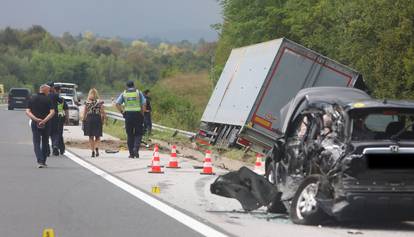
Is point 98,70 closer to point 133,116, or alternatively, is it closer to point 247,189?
point 133,116

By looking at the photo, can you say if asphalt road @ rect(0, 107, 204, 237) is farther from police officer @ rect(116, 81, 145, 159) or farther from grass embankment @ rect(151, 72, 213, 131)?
grass embankment @ rect(151, 72, 213, 131)

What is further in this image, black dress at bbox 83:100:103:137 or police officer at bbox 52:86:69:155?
police officer at bbox 52:86:69:155

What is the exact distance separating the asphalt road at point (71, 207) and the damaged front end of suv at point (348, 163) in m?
1.49

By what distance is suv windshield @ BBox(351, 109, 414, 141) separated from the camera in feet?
A: 33.9

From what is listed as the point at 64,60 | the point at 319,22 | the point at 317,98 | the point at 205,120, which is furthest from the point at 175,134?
Answer: the point at 64,60

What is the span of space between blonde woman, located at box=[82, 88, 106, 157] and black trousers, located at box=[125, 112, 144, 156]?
2.33 ft

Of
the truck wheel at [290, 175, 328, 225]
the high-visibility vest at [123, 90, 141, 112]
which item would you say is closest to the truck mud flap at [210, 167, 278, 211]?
the truck wheel at [290, 175, 328, 225]

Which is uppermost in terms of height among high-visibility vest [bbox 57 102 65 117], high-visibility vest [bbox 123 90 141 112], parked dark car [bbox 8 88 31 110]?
high-visibility vest [bbox 123 90 141 112]

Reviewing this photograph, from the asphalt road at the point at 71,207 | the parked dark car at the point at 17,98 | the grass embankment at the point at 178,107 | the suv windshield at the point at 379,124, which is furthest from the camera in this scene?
the parked dark car at the point at 17,98

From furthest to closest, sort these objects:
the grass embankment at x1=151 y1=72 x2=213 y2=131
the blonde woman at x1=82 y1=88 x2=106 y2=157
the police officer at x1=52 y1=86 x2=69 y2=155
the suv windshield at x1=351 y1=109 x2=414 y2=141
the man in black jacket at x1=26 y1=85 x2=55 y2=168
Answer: the grass embankment at x1=151 y1=72 x2=213 y2=131
the police officer at x1=52 y1=86 x2=69 y2=155
the blonde woman at x1=82 y1=88 x2=106 y2=157
the man in black jacket at x1=26 y1=85 x2=55 y2=168
the suv windshield at x1=351 y1=109 x2=414 y2=141

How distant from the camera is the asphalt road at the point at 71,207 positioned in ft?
33.4

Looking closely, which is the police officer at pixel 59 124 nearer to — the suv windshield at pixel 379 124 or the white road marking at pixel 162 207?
the white road marking at pixel 162 207

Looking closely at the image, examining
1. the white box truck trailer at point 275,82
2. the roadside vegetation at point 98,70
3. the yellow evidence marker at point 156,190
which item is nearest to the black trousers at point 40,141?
the yellow evidence marker at point 156,190

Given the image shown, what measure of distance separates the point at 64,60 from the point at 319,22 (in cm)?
9972
